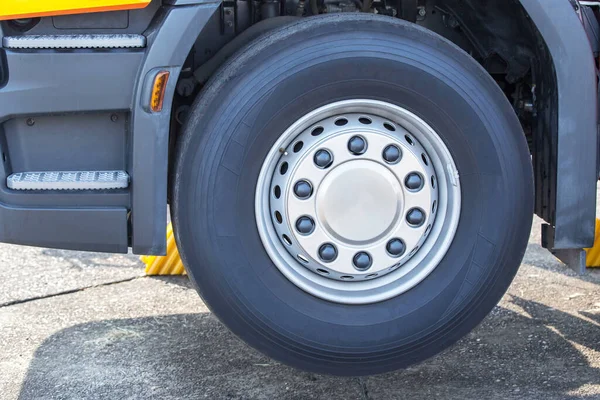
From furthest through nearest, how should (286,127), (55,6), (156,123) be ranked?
(286,127), (156,123), (55,6)

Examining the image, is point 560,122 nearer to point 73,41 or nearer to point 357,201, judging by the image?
point 357,201

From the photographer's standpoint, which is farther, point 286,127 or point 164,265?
point 164,265

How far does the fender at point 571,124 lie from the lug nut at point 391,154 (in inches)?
22.9

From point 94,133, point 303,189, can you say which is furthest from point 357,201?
point 94,133

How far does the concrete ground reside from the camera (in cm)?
320

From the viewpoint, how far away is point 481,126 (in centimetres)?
286

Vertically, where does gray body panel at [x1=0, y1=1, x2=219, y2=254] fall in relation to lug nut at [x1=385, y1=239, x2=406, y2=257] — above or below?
above

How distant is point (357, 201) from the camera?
284 cm

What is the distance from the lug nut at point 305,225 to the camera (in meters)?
2.85

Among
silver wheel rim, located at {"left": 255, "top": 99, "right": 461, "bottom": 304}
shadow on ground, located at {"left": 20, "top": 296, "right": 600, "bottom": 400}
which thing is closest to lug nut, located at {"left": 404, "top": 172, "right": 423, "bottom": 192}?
silver wheel rim, located at {"left": 255, "top": 99, "right": 461, "bottom": 304}

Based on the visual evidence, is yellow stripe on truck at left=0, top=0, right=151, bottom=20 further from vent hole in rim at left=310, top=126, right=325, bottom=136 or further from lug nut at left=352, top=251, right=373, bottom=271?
lug nut at left=352, top=251, right=373, bottom=271

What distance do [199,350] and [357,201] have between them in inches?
47.3

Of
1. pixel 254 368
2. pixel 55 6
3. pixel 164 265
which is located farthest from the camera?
pixel 164 265

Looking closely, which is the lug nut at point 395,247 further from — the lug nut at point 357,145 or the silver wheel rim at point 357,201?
the lug nut at point 357,145
